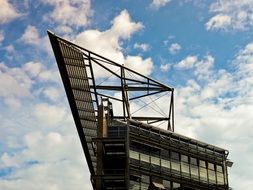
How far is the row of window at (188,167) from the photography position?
1789 inches

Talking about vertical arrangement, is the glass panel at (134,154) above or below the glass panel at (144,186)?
above

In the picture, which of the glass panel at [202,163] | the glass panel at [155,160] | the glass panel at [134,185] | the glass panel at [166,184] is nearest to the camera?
the glass panel at [134,185]

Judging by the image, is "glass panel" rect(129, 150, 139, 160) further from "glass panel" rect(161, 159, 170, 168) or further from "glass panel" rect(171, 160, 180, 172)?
"glass panel" rect(171, 160, 180, 172)

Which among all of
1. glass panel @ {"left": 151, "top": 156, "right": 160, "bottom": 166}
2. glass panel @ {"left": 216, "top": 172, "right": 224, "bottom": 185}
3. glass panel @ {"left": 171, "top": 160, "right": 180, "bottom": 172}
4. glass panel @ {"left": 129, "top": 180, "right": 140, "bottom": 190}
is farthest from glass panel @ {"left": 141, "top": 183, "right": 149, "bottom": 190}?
glass panel @ {"left": 216, "top": 172, "right": 224, "bottom": 185}

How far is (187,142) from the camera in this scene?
5022 cm

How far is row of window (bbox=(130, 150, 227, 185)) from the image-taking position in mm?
45453

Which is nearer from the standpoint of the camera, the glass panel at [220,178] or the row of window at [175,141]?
the row of window at [175,141]

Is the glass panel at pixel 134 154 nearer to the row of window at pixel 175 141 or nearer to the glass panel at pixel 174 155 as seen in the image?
the row of window at pixel 175 141

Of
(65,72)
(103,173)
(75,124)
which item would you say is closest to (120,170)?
(103,173)

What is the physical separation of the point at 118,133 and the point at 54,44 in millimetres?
10317

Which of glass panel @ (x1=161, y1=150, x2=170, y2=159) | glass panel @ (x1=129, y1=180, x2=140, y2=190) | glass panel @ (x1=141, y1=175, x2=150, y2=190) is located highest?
glass panel @ (x1=161, y1=150, x2=170, y2=159)

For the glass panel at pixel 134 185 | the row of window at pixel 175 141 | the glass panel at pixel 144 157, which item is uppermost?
the row of window at pixel 175 141

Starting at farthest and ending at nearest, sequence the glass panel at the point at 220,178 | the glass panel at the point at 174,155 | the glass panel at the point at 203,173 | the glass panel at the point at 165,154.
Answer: the glass panel at the point at 220,178 → the glass panel at the point at 203,173 → the glass panel at the point at 174,155 → the glass panel at the point at 165,154

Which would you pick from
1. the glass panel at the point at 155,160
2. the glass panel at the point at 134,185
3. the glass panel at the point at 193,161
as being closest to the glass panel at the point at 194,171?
the glass panel at the point at 193,161
